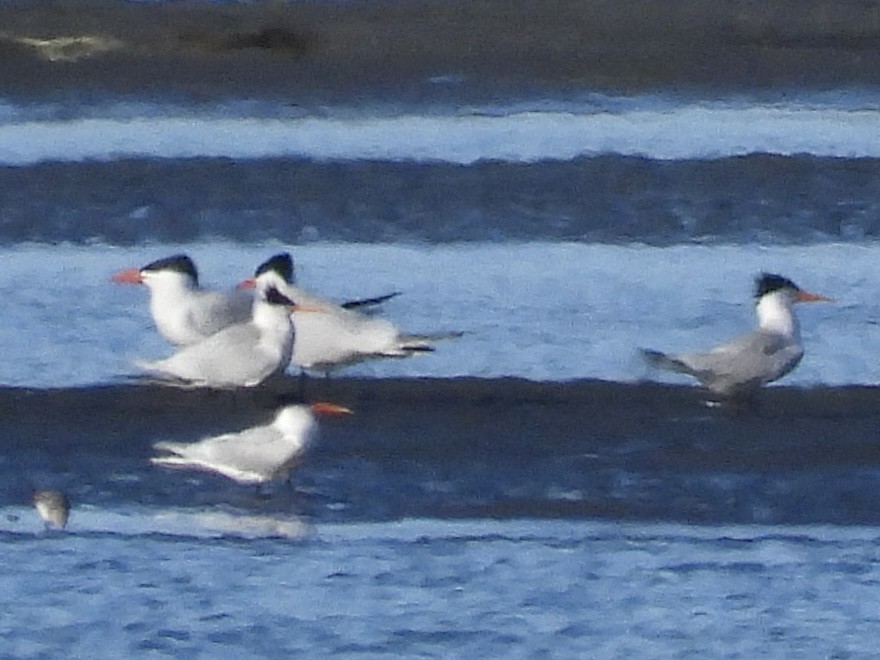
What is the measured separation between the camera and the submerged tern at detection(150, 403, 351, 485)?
778 cm

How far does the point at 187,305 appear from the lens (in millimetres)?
9531

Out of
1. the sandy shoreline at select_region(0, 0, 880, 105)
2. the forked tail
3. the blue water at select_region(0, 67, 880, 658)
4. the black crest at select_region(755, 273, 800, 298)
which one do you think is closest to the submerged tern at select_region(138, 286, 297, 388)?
the blue water at select_region(0, 67, 880, 658)

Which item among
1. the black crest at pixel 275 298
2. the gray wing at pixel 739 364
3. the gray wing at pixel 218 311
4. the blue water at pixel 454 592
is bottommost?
the blue water at pixel 454 592

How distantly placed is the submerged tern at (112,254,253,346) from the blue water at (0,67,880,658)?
238 millimetres

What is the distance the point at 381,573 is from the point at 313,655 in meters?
0.67

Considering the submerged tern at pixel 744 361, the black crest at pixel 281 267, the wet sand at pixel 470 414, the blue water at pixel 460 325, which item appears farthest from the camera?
the black crest at pixel 281 267

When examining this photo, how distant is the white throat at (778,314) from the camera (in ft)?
29.9

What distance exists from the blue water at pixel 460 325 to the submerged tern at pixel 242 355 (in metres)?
0.22

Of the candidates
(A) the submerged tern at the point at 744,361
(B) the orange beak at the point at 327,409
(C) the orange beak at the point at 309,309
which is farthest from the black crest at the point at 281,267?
(A) the submerged tern at the point at 744,361

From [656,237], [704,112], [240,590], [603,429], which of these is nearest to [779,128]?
[704,112]

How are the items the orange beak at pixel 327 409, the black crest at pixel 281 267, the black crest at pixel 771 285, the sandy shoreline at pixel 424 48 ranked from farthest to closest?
1. the sandy shoreline at pixel 424 48
2. the black crest at pixel 281 267
3. the black crest at pixel 771 285
4. the orange beak at pixel 327 409

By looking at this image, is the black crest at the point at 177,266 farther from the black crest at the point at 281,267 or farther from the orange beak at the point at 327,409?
the orange beak at the point at 327,409

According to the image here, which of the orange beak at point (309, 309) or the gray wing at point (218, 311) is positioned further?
the gray wing at point (218, 311)

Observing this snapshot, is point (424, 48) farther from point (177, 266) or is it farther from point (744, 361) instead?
point (744, 361)
